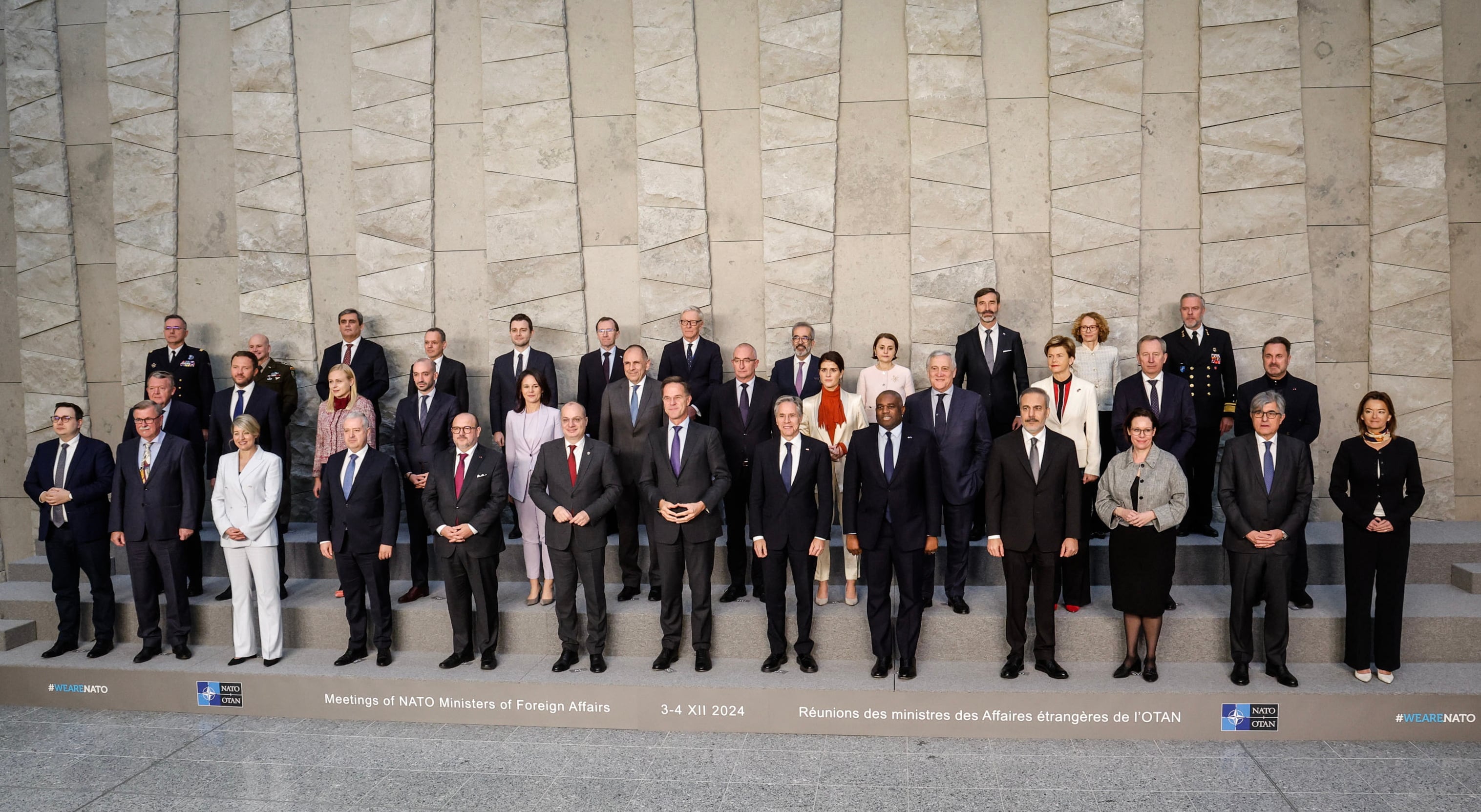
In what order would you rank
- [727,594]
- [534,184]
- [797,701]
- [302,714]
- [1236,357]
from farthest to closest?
[534,184], [1236,357], [727,594], [302,714], [797,701]

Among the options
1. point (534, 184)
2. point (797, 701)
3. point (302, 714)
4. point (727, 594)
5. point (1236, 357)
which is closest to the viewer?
point (797, 701)

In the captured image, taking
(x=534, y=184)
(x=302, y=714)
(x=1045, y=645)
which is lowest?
(x=302, y=714)

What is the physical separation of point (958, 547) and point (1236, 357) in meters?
3.09

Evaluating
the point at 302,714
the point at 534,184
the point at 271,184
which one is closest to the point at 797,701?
the point at 302,714

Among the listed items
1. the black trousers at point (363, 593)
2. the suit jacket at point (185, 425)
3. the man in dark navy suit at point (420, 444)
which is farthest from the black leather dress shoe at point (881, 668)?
the suit jacket at point (185, 425)

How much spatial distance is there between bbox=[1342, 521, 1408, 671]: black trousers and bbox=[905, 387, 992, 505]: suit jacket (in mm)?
1894

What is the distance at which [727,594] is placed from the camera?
545 cm

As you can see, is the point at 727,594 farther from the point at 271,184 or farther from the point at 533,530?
the point at 271,184

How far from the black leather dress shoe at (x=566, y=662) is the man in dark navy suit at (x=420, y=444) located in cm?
124

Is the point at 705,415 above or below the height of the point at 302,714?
above

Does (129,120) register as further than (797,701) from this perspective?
Yes

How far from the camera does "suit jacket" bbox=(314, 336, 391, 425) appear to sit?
6.56 meters

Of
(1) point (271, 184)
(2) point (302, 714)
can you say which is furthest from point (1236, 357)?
(1) point (271, 184)

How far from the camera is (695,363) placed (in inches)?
243
